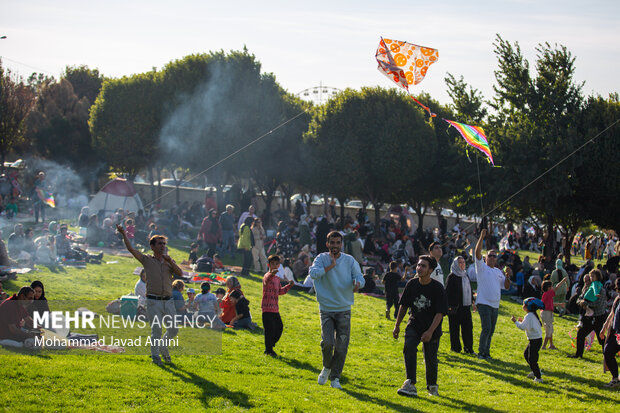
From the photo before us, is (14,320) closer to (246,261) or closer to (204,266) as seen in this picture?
(204,266)

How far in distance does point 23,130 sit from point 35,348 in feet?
129

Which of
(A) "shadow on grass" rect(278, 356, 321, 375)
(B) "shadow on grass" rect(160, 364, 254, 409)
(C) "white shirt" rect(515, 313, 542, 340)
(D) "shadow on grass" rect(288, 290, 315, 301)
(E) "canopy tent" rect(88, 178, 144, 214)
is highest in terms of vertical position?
(E) "canopy tent" rect(88, 178, 144, 214)

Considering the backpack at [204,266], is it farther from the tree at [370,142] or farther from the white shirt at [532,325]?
the tree at [370,142]

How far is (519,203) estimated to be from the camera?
1200 inches

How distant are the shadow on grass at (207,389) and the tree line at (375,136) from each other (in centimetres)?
1844

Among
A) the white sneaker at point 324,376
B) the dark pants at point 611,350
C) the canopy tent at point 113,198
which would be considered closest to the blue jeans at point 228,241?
the canopy tent at point 113,198

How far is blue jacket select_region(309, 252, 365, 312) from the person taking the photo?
28.2 ft

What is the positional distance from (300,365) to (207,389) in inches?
93.0

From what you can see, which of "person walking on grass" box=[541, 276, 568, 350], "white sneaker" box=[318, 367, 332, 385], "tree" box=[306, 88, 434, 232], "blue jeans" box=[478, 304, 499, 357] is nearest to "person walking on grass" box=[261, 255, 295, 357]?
"white sneaker" box=[318, 367, 332, 385]

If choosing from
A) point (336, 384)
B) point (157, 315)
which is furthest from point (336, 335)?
point (157, 315)

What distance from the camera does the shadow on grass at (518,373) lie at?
404 inches

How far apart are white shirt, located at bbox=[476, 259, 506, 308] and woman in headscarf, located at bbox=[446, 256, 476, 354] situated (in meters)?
0.24

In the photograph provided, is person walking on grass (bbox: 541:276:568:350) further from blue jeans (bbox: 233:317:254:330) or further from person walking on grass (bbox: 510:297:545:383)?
blue jeans (bbox: 233:317:254:330)

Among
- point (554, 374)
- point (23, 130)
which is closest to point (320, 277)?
point (554, 374)
